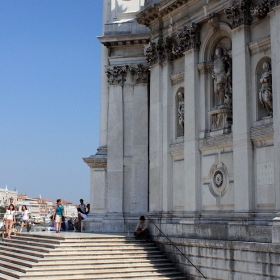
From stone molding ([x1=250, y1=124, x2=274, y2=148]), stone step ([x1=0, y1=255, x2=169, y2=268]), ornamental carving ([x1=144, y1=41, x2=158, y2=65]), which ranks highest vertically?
ornamental carving ([x1=144, y1=41, x2=158, y2=65])

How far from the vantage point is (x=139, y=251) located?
2253 centimetres

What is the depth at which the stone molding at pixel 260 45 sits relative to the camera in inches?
757

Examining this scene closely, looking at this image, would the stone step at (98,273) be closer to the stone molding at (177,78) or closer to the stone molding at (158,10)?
the stone molding at (177,78)

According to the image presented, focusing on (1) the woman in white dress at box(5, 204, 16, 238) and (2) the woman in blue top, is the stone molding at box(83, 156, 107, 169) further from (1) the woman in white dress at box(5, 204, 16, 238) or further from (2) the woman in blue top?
(1) the woman in white dress at box(5, 204, 16, 238)

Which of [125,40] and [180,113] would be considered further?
[125,40]

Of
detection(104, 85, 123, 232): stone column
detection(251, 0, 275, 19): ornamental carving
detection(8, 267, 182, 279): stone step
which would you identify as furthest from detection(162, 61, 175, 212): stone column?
detection(251, 0, 275, 19): ornamental carving

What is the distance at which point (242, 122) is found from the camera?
19.8 meters

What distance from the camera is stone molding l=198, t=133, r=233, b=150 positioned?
20.8 meters

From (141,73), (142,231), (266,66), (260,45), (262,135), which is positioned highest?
(141,73)

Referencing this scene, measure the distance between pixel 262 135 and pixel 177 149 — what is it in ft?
18.2

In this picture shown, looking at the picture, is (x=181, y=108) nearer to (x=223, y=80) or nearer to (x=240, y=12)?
(x=223, y=80)

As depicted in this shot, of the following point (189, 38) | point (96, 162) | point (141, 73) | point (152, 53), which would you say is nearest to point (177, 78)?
point (189, 38)

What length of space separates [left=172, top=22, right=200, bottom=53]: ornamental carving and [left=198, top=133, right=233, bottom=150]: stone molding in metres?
4.08

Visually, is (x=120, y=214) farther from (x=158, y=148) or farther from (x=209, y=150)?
(x=209, y=150)
